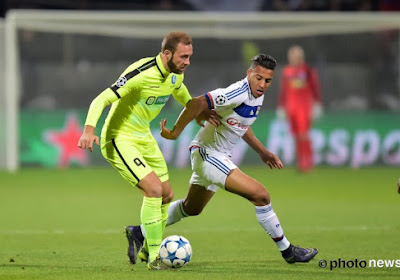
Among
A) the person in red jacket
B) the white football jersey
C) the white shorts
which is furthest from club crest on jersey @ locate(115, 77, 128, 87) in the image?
the person in red jacket

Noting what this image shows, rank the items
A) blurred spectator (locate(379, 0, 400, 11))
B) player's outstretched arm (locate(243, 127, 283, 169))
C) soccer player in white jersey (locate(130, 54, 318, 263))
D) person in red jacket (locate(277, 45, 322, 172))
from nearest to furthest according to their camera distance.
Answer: soccer player in white jersey (locate(130, 54, 318, 263)) → player's outstretched arm (locate(243, 127, 283, 169)) → person in red jacket (locate(277, 45, 322, 172)) → blurred spectator (locate(379, 0, 400, 11))

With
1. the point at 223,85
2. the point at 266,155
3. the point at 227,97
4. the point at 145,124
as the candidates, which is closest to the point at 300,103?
the point at 223,85

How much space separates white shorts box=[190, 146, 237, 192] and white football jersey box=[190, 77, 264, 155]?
0.29 ft

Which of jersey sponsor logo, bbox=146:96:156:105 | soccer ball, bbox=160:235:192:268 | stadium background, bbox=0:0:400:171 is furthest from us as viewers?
stadium background, bbox=0:0:400:171

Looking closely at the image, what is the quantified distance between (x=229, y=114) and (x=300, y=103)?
970 centimetres

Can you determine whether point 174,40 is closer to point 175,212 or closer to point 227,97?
point 227,97

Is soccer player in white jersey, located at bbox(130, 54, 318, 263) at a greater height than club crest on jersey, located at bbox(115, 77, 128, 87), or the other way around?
club crest on jersey, located at bbox(115, 77, 128, 87)

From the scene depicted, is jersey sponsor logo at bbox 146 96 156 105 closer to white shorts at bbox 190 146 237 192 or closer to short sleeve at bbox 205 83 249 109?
short sleeve at bbox 205 83 249 109

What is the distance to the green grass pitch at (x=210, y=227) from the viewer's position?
731 centimetres

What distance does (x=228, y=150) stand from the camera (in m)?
8.19

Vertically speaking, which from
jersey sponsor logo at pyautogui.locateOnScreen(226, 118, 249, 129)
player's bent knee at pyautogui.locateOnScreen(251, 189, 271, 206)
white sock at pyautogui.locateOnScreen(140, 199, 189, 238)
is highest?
jersey sponsor logo at pyautogui.locateOnScreen(226, 118, 249, 129)

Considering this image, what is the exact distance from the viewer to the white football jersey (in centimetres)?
783

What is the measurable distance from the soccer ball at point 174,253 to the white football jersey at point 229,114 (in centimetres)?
112

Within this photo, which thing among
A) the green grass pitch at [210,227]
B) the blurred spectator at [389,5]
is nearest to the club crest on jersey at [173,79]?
the green grass pitch at [210,227]
